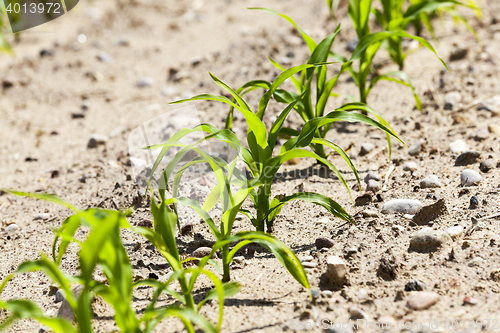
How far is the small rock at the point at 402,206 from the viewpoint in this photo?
6.39 feet

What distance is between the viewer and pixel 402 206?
6.46ft

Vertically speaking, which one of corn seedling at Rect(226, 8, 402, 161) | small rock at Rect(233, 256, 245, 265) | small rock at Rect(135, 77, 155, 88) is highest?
corn seedling at Rect(226, 8, 402, 161)

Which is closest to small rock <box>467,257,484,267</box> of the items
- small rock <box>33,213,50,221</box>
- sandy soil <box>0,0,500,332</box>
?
sandy soil <box>0,0,500,332</box>

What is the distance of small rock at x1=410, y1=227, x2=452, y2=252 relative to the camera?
1.71 metres

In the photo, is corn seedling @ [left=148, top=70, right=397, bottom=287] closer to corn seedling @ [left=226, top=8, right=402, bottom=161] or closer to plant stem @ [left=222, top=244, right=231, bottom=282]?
plant stem @ [left=222, top=244, right=231, bottom=282]

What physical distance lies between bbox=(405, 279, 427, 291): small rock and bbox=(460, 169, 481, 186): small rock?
0.77 meters

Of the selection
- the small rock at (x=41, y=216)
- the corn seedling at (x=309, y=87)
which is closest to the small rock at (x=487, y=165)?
the corn seedling at (x=309, y=87)

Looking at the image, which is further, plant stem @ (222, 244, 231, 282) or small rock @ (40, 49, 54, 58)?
small rock @ (40, 49, 54, 58)

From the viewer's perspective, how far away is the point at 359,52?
2.31 meters

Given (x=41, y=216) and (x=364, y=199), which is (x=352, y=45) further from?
(x=41, y=216)

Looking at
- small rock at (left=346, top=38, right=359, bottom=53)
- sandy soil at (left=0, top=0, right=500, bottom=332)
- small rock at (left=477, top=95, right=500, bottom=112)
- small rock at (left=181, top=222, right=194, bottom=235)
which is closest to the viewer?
sandy soil at (left=0, top=0, right=500, bottom=332)

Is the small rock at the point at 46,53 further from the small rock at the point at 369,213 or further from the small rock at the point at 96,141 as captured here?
the small rock at the point at 369,213

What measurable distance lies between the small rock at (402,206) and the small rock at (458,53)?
1.95m

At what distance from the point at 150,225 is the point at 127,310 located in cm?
93
